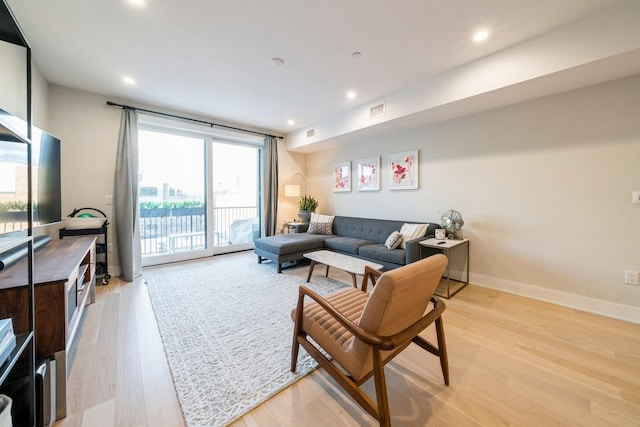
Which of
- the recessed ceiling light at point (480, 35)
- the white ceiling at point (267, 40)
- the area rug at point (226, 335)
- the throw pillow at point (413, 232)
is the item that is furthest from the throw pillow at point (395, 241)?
the recessed ceiling light at point (480, 35)

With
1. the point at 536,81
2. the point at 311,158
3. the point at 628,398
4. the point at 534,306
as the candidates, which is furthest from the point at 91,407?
the point at 311,158

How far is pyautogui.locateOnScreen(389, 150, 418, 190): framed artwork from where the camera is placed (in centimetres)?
379

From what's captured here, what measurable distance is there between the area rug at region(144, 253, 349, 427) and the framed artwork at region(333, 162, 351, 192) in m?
2.16

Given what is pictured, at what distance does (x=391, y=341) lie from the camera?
1.08 metres

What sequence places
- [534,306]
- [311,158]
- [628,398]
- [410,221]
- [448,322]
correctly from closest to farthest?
[628,398], [448,322], [534,306], [410,221], [311,158]

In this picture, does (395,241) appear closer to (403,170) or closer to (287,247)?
(403,170)

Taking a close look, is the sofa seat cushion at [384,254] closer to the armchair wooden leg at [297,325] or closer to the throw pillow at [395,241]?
the throw pillow at [395,241]

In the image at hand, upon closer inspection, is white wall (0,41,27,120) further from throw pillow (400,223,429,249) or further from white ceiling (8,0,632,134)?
throw pillow (400,223,429,249)

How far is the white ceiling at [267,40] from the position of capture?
1.87m

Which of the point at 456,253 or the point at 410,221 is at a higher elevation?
the point at 410,221

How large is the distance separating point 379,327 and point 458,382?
933 millimetres

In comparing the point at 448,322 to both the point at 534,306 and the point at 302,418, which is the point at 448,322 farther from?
the point at 302,418

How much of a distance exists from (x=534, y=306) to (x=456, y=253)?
39.0 inches

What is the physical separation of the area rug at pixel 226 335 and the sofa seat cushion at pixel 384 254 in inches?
23.1
